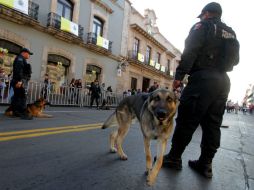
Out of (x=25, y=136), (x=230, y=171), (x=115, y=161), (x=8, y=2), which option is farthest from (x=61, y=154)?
(x=8, y=2)

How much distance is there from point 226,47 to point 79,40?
15.9 meters

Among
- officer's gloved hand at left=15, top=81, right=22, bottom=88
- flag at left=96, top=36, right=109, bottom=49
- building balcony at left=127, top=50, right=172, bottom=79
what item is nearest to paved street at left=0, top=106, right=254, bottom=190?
officer's gloved hand at left=15, top=81, right=22, bottom=88

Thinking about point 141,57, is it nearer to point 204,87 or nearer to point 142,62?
point 142,62

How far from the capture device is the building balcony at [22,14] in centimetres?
1351

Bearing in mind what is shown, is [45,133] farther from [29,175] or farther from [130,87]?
[130,87]

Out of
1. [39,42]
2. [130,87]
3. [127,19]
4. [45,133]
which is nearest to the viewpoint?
[45,133]

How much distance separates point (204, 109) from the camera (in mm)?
3256

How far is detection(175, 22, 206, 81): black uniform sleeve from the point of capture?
3.25m

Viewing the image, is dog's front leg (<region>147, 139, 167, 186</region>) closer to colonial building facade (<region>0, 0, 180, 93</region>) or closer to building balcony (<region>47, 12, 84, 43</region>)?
colonial building facade (<region>0, 0, 180, 93</region>)

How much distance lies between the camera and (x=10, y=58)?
1480cm

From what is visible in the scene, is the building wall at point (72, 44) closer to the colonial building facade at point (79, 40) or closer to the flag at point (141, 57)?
the colonial building facade at point (79, 40)

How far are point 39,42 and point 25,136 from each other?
1264cm

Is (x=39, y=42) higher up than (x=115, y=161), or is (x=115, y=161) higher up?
(x=39, y=42)

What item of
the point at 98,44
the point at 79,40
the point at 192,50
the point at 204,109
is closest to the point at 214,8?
the point at 192,50
